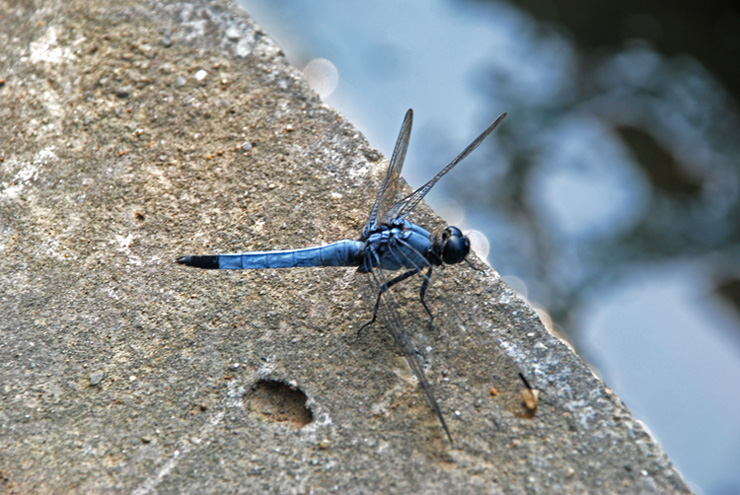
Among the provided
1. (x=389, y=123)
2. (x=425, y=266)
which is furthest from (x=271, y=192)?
(x=389, y=123)

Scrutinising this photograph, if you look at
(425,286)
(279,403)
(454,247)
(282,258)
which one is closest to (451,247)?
(454,247)

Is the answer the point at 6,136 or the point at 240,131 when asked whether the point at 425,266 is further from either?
the point at 6,136

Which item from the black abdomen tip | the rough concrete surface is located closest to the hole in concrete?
the rough concrete surface

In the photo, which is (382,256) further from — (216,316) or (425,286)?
(216,316)

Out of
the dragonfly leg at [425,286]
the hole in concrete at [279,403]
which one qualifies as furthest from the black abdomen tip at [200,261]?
the dragonfly leg at [425,286]

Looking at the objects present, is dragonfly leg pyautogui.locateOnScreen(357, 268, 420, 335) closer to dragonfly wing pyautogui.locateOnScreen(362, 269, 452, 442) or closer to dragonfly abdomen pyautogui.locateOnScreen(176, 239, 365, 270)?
dragonfly wing pyautogui.locateOnScreen(362, 269, 452, 442)
